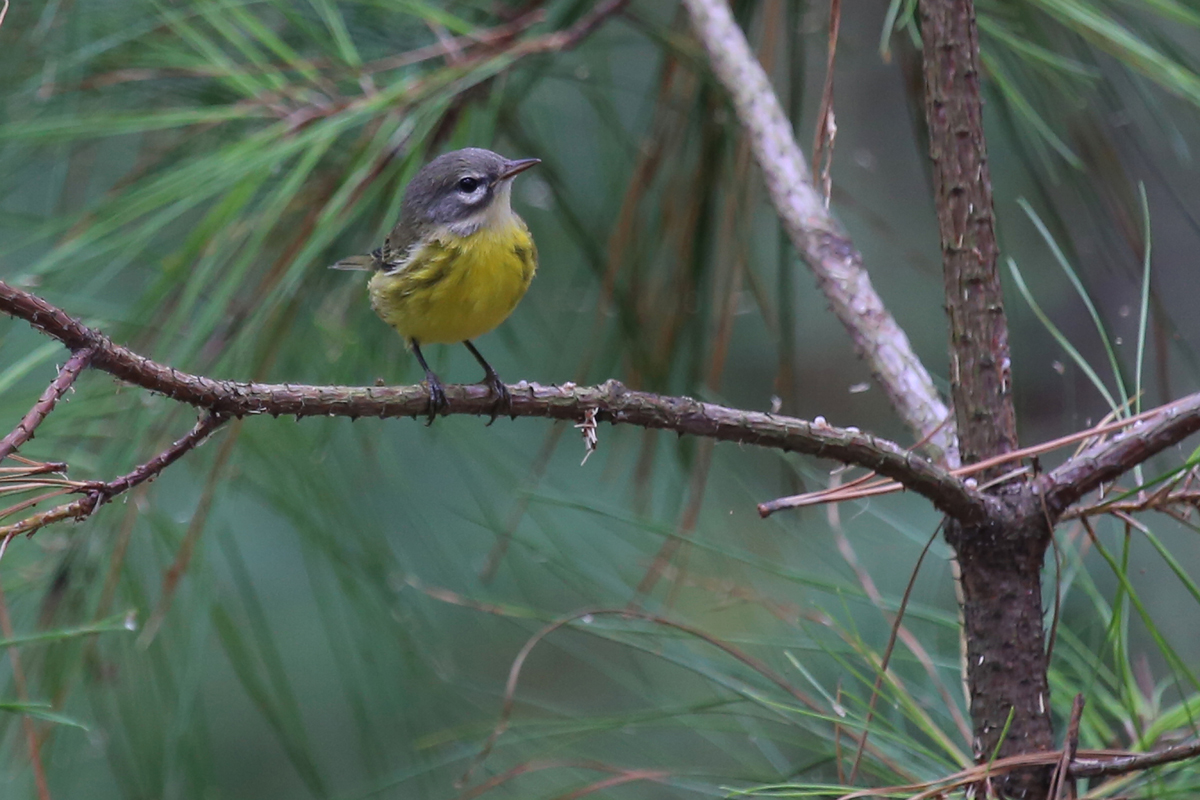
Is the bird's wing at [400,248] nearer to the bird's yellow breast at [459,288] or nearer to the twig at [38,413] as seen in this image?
the bird's yellow breast at [459,288]

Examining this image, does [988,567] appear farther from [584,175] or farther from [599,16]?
[584,175]

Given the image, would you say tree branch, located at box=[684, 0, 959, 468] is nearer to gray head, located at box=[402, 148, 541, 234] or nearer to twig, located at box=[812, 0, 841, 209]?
twig, located at box=[812, 0, 841, 209]

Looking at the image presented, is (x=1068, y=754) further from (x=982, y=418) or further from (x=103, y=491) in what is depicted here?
(x=103, y=491)

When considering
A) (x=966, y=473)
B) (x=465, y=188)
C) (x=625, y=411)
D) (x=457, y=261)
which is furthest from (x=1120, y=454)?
(x=465, y=188)

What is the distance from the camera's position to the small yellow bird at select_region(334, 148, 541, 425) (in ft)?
4.67

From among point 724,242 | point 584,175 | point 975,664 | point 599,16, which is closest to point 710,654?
point 724,242

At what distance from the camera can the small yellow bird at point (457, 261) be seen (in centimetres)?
142

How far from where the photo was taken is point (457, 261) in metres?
1.46


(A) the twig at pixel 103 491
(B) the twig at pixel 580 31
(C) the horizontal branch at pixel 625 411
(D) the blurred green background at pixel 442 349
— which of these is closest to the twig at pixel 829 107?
(D) the blurred green background at pixel 442 349

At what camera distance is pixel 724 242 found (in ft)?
5.15

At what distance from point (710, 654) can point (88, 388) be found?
850 millimetres

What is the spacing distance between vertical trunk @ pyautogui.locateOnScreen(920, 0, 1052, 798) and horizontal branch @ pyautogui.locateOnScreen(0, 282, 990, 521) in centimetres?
4

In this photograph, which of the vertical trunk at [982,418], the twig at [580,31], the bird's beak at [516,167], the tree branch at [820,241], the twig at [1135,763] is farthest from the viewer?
the bird's beak at [516,167]

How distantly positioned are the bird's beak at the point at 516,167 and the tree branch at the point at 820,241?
Answer: 31 centimetres
